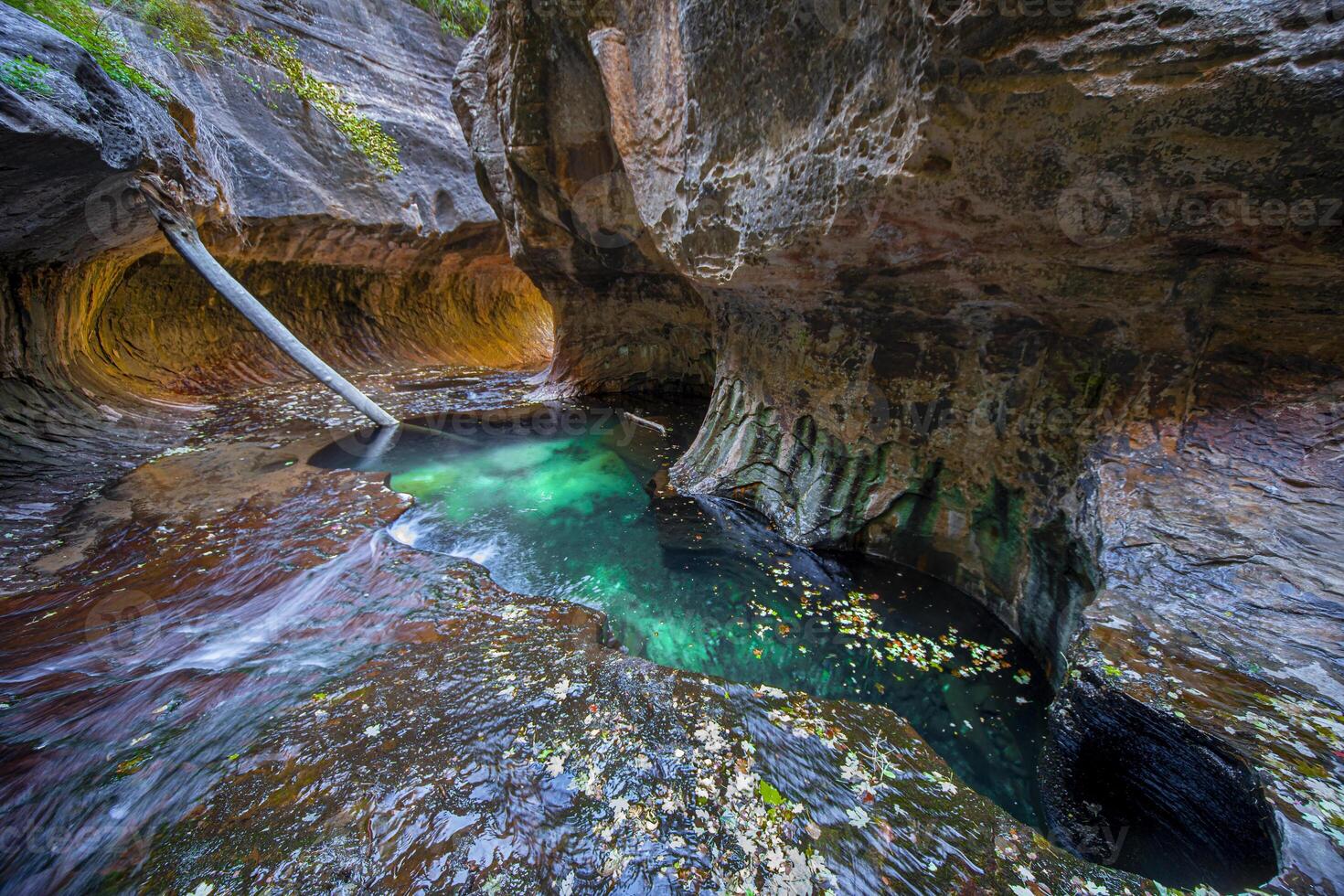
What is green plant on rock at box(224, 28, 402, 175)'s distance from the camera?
35.4ft

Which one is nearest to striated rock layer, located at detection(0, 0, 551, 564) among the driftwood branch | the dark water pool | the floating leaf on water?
the driftwood branch

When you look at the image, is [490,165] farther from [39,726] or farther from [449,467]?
[39,726]

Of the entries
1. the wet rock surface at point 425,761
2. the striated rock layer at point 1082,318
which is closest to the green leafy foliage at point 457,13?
the striated rock layer at point 1082,318

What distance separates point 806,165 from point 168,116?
9.84 m

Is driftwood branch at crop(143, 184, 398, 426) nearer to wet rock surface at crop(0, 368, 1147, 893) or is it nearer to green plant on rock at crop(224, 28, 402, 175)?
green plant on rock at crop(224, 28, 402, 175)

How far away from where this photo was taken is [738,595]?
4.54 metres

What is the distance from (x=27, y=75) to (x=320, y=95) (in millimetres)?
8644

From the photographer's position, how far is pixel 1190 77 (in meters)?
2.07

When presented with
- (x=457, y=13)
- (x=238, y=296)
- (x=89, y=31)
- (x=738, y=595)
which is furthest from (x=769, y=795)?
(x=457, y=13)

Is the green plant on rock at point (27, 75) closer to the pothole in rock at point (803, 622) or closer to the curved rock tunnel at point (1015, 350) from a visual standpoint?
the curved rock tunnel at point (1015, 350)

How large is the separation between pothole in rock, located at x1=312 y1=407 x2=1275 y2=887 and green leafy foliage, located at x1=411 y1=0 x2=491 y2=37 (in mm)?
14036

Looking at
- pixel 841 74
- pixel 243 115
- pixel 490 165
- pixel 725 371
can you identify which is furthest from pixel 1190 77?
pixel 243 115

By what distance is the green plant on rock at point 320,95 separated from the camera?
10789 mm

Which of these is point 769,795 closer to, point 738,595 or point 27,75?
point 738,595
